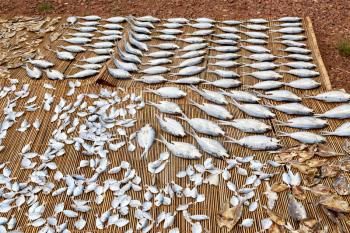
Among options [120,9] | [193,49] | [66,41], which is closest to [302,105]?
[193,49]

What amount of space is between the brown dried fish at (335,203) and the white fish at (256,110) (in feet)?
3.23

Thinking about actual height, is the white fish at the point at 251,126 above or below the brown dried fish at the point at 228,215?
above

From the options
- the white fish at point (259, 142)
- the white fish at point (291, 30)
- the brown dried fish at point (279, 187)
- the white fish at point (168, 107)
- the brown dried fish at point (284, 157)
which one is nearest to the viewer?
the brown dried fish at point (279, 187)

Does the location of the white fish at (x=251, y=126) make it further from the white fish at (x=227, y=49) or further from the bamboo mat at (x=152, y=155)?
the white fish at (x=227, y=49)

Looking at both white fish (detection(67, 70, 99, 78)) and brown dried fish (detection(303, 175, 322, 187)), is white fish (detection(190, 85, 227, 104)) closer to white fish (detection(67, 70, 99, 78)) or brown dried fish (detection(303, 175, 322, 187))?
brown dried fish (detection(303, 175, 322, 187))

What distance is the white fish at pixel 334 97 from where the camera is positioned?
11.2 feet

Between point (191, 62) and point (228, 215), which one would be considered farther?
point (191, 62)

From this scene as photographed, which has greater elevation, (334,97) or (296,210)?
(334,97)

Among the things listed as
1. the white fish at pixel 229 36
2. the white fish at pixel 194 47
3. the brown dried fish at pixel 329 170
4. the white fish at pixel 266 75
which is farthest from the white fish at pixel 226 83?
the brown dried fish at pixel 329 170

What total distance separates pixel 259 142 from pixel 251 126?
0.67ft

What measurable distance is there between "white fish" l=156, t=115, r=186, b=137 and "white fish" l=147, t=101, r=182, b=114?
127 mm

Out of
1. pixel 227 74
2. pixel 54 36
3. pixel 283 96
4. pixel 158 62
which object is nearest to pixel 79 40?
pixel 54 36

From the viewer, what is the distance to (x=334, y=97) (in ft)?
11.3

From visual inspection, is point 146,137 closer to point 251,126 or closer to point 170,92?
point 170,92
